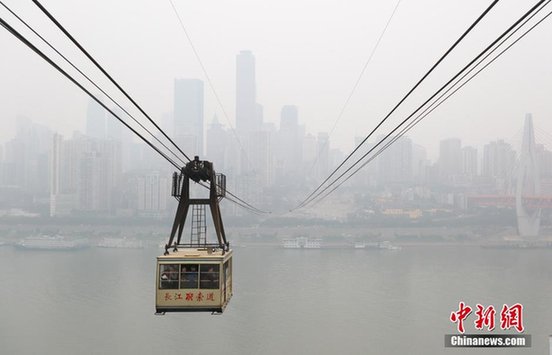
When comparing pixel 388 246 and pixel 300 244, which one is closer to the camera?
pixel 300 244

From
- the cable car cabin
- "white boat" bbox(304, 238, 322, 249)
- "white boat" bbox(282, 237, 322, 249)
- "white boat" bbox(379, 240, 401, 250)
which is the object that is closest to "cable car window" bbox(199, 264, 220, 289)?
the cable car cabin

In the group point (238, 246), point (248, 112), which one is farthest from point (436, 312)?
point (248, 112)

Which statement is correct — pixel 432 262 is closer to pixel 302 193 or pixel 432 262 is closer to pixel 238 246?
pixel 238 246

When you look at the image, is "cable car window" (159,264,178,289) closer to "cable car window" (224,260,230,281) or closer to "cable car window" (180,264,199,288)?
"cable car window" (180,264,199,288)

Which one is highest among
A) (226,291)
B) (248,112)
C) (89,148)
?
(248,112)

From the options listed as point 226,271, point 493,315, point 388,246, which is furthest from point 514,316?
point 388,246

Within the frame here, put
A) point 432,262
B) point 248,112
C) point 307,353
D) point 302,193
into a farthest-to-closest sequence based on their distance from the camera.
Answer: point 248,112
point 302,193
point 432,262
point 307,353

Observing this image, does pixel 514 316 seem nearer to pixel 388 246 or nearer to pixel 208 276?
pixel 208 276
